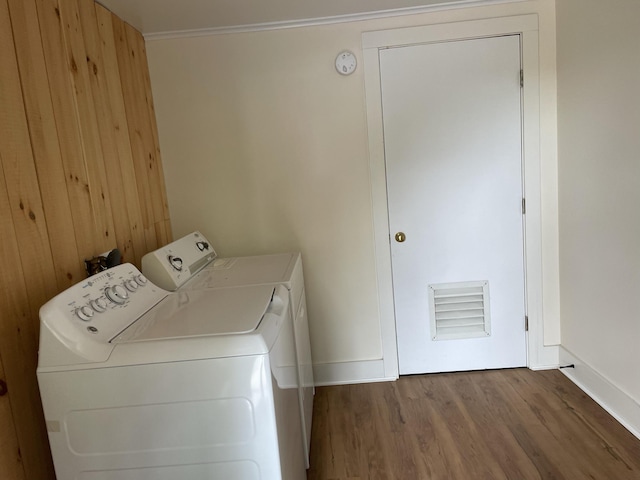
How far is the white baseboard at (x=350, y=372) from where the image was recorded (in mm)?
2709

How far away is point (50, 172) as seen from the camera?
1498 mm

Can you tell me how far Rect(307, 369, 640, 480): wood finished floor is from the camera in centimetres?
191

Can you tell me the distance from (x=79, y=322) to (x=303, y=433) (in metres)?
1.02

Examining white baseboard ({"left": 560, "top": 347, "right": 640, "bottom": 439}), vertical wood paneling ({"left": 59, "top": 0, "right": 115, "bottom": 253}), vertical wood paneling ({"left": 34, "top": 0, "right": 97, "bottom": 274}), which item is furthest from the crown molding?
white baseboard ({"left": 560, "top": 347, "right": 640, "bottom": 439})

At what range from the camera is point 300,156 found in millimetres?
2549

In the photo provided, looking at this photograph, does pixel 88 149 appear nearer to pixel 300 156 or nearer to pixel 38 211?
pixel 38 211

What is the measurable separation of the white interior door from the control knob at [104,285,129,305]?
1573mm

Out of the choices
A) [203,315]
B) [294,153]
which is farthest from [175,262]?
[294,153]

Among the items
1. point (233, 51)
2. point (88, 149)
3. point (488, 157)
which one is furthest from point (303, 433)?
point (233, 51)

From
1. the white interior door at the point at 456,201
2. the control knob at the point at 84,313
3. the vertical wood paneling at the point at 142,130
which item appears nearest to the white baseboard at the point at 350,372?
the white interior door at the point at 456,201

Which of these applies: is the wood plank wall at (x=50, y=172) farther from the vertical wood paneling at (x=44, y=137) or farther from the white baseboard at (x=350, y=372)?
the white baseboard at (x=350, y=372)

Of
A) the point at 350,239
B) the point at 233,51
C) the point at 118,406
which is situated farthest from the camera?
the point at 350,239

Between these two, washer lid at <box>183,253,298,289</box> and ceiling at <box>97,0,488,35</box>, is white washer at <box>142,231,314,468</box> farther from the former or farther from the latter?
ceiling at <box>97,0,488,35</box>

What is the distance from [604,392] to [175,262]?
7.20ft
